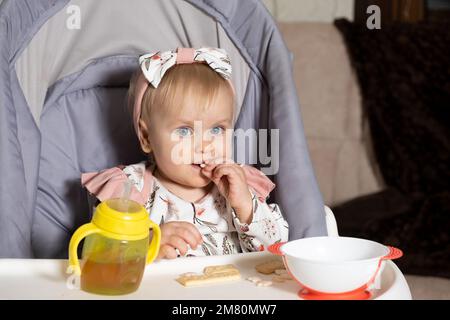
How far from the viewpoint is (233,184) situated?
123 cm

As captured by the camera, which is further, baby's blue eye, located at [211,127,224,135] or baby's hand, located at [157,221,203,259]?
baby's blue eye, located at [211,127,224,135]

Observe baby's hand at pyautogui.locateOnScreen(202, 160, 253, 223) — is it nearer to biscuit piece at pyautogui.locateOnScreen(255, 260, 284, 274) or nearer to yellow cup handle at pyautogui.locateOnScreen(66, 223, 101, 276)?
biscuit piece at pyautogui.locateOnScreen(255, 260, 284, 274)

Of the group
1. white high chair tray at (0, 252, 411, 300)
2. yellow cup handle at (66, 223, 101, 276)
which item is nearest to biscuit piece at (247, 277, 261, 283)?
white high chair tray at (0, 252, 411, 300)

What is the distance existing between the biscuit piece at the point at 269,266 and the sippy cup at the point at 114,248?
185mm

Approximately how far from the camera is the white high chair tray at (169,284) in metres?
0.99

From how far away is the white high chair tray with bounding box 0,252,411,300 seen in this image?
3.24 ft

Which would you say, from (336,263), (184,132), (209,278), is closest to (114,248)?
(209,278)

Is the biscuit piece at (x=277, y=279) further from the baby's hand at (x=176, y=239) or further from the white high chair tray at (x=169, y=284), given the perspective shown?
the baby's hand at (x=176, y=239)

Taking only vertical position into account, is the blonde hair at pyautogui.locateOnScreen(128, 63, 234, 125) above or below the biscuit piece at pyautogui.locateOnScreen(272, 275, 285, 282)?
above

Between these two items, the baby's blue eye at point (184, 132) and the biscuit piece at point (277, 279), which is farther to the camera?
the baby's blue eye at point (184, 132)

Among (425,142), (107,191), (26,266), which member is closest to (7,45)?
(107,191)

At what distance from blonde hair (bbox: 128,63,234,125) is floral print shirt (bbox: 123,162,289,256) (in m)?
0.14

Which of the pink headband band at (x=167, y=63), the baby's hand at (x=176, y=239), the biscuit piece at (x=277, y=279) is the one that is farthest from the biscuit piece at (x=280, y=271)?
the pink headband band at (x=167, y=63)

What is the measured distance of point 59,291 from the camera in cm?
100
